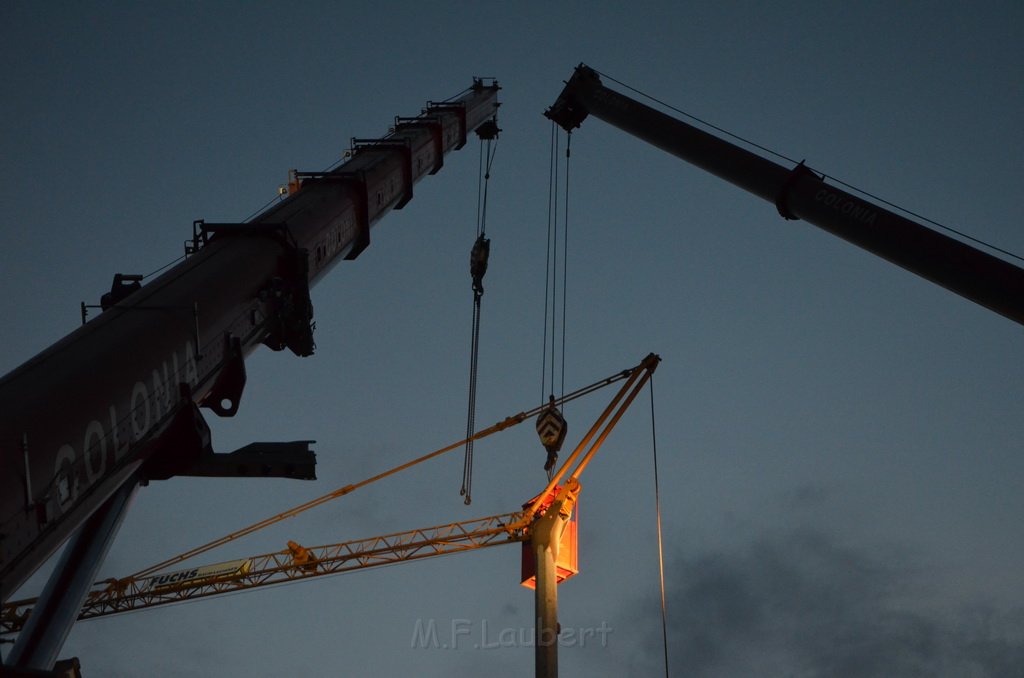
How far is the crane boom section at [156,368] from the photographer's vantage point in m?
7.77

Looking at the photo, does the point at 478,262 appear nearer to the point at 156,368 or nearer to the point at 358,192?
the point at 358,192

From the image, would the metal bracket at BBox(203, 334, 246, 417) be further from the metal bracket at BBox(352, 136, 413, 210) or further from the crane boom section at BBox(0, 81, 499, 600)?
the metal bracket at BBox(352, 136, 413, 210)

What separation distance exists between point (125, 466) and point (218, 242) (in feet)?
14.7

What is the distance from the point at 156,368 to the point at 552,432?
60.3ft

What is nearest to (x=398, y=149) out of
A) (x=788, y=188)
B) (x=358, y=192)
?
(x=358, y=192)

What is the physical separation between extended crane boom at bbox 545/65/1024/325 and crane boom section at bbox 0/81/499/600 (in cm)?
744

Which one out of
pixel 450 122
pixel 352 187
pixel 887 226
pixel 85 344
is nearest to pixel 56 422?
pixel 85 344

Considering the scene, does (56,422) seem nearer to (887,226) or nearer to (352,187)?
(352,187)

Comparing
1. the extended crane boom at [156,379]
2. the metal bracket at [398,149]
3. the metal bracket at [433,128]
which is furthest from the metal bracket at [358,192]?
the metal bracket at [433,128]

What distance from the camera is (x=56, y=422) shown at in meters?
7.90

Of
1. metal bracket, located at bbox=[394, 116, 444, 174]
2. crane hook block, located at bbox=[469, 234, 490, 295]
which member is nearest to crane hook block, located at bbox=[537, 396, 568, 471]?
crane hook block, located at bbox=[469, 234, 490, 295]

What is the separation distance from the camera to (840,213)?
49.9ft

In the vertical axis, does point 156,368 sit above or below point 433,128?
below

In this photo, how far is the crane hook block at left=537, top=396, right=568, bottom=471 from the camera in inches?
1057
